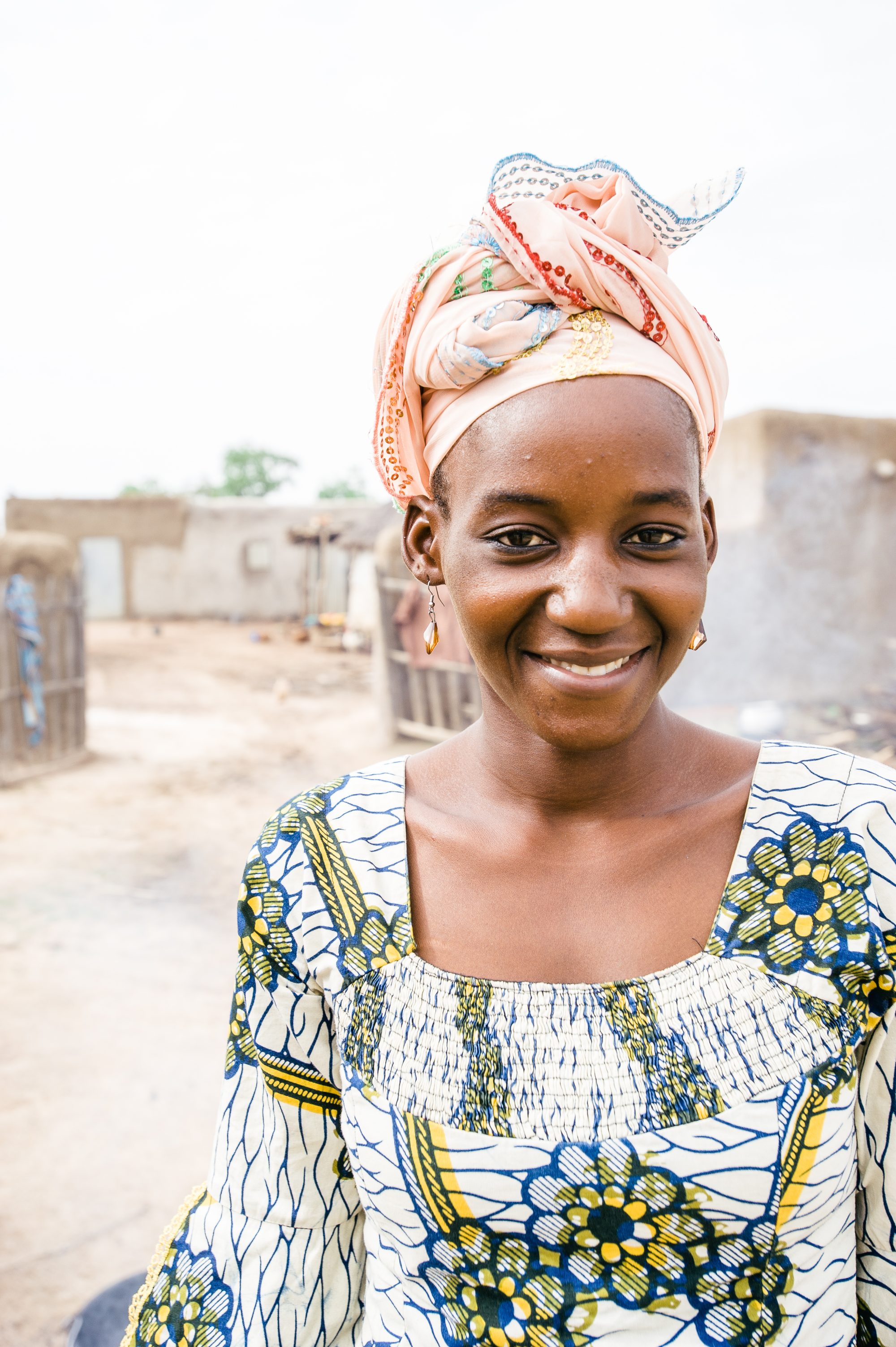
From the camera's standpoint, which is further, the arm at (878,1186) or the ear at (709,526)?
the ear at (709,526)

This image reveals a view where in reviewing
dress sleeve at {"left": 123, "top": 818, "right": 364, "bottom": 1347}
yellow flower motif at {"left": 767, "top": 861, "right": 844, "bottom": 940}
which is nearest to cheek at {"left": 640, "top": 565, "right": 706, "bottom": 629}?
yellow flower motif at {"left": 767, "top": 861, "right": 844, "bottom": 940}

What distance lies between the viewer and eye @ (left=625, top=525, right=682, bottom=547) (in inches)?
43.6

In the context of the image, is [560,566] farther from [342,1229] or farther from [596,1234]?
[342,1229]

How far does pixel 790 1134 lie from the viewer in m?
1.01

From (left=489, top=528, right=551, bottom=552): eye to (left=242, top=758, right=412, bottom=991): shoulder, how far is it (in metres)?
0.45

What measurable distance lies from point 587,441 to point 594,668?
10.3 inches

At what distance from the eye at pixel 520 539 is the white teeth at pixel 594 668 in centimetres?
14

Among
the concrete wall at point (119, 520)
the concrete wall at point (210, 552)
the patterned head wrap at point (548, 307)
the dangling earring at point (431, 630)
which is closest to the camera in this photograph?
the patterned head wrap at point (548, 307)

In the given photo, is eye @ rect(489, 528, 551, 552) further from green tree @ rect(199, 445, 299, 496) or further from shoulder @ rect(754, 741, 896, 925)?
green tree @ rect(199, 445, 299, 496)

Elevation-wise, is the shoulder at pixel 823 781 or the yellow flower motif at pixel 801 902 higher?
the shoulder at pixel 823 781

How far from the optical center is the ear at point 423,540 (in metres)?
1.30

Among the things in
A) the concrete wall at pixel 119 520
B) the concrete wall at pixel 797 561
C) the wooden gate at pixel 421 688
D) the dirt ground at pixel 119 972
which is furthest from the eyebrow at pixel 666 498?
the concrete wall at pixel 119 520

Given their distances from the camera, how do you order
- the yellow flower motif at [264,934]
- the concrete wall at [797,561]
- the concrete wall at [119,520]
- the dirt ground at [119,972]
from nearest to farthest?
the yellow flower motif at [264,934] < the dirt ground at [119,972] < the concrete wall at [797,561] < the concrete wall at [119,520]

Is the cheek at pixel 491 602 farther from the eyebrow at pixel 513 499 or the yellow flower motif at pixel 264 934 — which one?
the yellow flower motif at pixel 264 934
